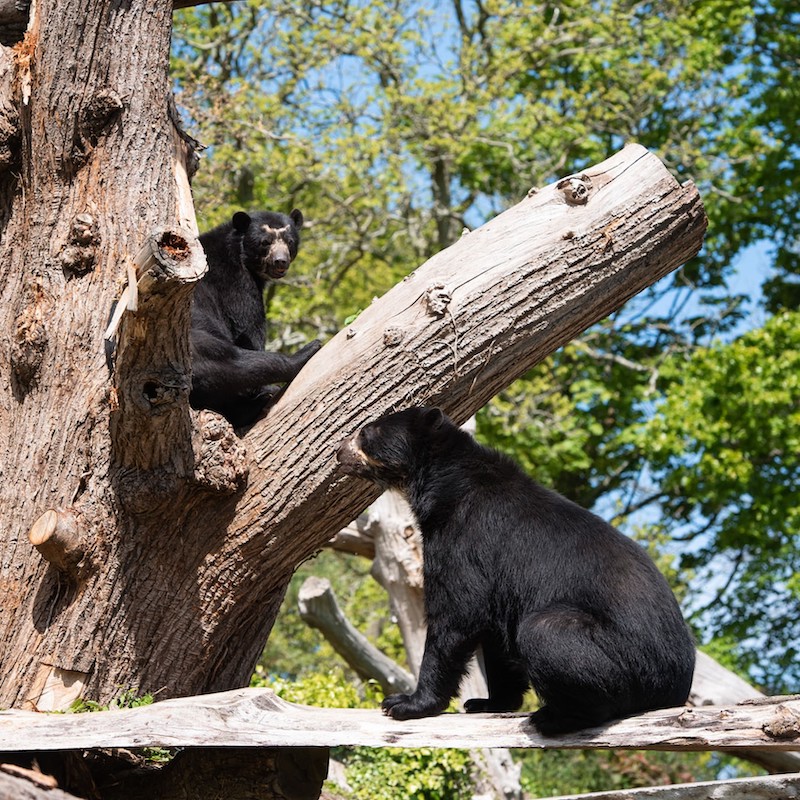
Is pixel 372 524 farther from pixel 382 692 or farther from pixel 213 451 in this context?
pixel 213 451

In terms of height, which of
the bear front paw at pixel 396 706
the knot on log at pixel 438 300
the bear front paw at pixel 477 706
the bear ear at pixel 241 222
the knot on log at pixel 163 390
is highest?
the bear ear at pixel 241 222

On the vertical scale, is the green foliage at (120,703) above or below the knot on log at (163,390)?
below

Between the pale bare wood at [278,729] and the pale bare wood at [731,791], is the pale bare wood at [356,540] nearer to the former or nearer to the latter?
the pale bare wood at [278,729]

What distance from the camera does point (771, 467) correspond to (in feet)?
54.2

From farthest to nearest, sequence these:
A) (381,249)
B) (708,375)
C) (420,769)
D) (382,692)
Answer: (381,249) < (708,375) < (382,692) < (420,769)

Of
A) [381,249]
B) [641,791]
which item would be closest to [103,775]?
[641,791]

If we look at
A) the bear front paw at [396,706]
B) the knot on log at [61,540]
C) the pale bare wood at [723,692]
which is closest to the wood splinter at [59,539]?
the knot on log at [61,540]

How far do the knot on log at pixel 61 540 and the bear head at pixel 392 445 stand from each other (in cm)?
137

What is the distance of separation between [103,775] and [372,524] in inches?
161

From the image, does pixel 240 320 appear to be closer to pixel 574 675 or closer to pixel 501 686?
pixel 501 686

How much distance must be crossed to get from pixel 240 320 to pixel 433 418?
5.55 ft

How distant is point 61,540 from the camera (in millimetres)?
5031

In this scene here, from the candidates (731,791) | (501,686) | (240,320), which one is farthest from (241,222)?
(731,791)

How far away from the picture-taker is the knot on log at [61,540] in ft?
16.4
